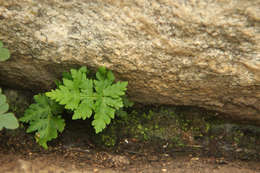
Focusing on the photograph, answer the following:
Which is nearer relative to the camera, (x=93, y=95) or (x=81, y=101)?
(x=93, y=95)

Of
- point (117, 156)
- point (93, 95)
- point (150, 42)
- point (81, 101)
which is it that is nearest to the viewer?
point (150, 42)

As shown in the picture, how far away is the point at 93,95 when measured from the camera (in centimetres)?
372

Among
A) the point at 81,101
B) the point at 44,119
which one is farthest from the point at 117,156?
the point at 44,119

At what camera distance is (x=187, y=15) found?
120 inches

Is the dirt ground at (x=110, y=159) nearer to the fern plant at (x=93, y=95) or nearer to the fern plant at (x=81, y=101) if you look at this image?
the fern plant at (x=81, y=101)

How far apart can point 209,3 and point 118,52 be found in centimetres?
123

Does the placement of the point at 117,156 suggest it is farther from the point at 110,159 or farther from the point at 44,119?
the point at 44,119

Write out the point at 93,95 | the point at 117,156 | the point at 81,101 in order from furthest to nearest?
the point at 117,156 < the point at 81,101 < the point at 93,95

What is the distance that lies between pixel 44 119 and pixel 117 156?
3.78 feet

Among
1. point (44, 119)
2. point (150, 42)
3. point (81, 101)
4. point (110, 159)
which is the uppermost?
point (150, 42)

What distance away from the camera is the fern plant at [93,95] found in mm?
3586

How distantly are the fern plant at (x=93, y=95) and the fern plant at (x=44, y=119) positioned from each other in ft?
1.28

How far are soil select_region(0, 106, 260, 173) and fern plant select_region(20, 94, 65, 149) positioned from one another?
21 cm

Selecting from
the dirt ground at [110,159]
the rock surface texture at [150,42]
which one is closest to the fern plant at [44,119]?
the dirt ground at [110,159]
